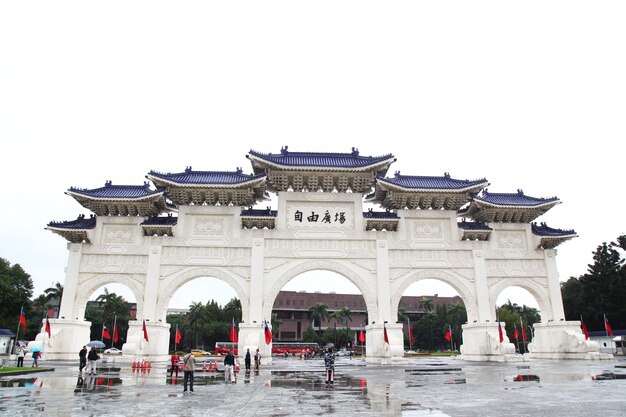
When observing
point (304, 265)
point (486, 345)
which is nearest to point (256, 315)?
point (304, 265)

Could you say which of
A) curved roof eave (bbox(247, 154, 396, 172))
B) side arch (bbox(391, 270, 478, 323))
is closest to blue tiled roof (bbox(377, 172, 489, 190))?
curved roof eave (bbox(247, 154, 396, 172))

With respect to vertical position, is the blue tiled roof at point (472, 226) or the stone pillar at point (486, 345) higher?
the blue tiled roof at point (472, 226)

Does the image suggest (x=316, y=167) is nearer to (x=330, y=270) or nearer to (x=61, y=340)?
(x=330, y=270)

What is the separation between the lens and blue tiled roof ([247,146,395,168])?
2480 centimetres

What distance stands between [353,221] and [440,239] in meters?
5.07

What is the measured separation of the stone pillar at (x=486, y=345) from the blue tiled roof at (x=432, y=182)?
7.71 metres

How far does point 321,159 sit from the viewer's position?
26.3 metres

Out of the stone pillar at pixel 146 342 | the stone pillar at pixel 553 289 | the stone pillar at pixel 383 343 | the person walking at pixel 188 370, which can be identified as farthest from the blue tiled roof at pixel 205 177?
the stone pillar at pixel 553 289

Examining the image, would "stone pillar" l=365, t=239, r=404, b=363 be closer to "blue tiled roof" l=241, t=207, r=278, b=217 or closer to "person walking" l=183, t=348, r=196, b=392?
"blue tiled roof" l=241, t=207, r=278, b=217

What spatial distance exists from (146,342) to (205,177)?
941 cm

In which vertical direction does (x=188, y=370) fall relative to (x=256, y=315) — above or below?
below

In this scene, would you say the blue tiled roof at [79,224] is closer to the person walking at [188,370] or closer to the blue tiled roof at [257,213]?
the blue tiled roof at [257,213]

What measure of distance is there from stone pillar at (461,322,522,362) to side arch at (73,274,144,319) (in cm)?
1803

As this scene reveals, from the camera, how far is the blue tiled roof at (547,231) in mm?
26312
